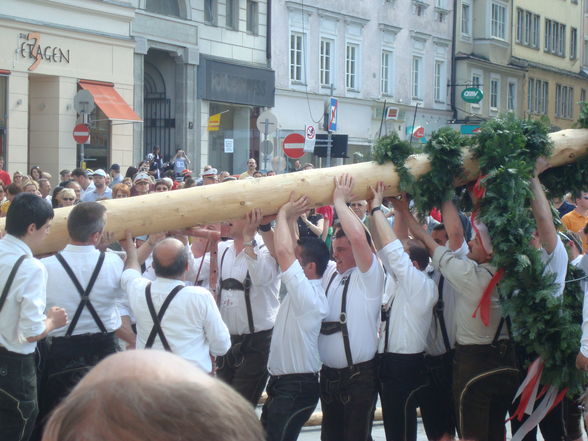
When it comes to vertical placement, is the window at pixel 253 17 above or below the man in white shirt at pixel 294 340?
above

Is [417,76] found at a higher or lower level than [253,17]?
lower

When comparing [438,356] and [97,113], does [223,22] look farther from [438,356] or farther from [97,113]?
[438,356]

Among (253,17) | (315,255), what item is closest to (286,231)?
(315,255)

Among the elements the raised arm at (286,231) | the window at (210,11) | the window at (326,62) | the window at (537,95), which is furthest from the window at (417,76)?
the raised arm at (286,231)

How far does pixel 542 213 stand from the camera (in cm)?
586

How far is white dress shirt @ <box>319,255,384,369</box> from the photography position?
5988 millimetres

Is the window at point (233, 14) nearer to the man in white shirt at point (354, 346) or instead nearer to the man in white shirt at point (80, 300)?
the man in white shirt at point (354, 346)

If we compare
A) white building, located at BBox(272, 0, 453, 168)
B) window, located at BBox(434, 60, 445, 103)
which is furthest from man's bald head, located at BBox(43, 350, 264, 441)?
Result: window, located at BBox(434, 60, 445, 103)

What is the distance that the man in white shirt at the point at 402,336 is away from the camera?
233 inches

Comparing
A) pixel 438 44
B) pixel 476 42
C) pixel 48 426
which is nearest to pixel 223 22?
pixel 438 44

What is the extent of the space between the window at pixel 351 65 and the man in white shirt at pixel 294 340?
2963 cm

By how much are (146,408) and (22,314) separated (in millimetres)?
3968

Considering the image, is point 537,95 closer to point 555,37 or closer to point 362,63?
point 555,37

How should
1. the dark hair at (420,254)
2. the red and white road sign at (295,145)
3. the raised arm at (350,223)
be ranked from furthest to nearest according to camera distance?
1. the red and white road sign at (295,145)
2. the dark hair at (420,254)
3. the raised arm at (350,223)
